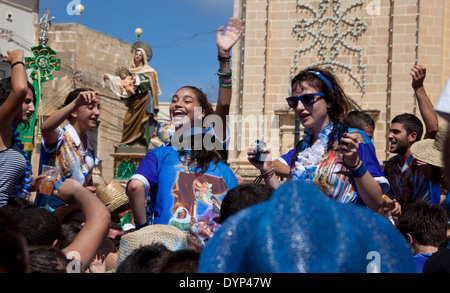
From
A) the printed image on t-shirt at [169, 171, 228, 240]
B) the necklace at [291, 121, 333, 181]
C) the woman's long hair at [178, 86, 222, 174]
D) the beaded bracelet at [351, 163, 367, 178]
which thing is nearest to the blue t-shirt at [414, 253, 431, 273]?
the beaded bracelet at [351, 163, 367, 178]

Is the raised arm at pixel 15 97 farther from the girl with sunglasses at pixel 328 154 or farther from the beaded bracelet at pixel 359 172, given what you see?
the beaded bracelet at pixel 359 172

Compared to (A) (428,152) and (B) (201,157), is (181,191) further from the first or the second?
(A) (428,152)

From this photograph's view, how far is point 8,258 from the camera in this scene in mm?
1428

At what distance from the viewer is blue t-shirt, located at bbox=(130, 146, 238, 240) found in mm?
3844

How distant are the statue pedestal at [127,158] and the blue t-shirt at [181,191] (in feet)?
35.0

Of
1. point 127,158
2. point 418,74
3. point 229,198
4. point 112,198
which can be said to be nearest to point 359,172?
point 229,198

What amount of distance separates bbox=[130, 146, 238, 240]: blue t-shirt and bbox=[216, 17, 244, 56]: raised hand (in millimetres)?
783

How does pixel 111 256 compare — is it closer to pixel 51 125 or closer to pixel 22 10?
pixel 51 125

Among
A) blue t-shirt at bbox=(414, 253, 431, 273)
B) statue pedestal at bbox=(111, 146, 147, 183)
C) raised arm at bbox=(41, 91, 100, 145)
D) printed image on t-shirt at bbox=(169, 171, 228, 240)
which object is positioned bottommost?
statue pedestal at bbox=(111, 146, 147, 183)

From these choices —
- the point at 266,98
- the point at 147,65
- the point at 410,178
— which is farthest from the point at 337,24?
the point at 410,178

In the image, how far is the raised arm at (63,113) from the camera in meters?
4.39

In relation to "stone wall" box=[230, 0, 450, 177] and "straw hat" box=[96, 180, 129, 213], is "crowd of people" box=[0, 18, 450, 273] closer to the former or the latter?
"straw hat" box=[96, 180, 129, 213]

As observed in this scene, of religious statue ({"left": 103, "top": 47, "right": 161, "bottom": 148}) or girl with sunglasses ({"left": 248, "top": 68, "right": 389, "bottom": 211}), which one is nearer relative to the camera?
girl with sunglasses ({"left": 248, "top": 68, "right": 389, "bottom": 211})

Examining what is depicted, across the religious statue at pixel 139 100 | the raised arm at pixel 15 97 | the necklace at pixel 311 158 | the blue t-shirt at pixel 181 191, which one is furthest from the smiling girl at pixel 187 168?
the religious statue at pixel 139 100
